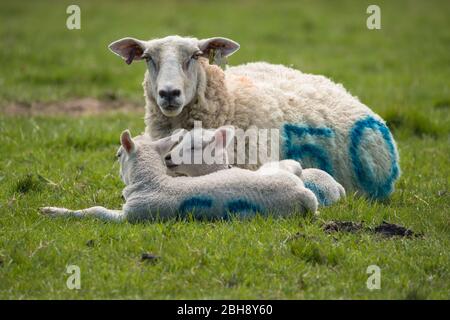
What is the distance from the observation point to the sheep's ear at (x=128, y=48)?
265 inches

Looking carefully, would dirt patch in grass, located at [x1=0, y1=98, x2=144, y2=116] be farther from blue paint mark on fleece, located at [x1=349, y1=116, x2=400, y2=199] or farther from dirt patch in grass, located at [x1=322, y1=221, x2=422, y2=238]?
dirt patch in grass, located at [x1=322, y1=221, x2=422, y2=238]

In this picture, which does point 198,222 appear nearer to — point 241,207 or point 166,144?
point 241,207

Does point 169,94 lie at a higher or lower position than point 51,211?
higher

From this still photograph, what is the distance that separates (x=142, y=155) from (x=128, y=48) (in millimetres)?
1206

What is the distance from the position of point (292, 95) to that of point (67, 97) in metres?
5.38

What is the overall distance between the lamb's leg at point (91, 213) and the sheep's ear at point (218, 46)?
1592 mm

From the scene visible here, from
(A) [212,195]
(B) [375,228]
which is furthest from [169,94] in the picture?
(B) [375,228]

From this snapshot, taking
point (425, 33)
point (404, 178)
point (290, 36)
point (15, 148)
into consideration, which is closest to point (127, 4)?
point (290, 36)

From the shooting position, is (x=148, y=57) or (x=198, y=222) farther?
(x=148, y=57)

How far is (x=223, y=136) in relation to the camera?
615 cm

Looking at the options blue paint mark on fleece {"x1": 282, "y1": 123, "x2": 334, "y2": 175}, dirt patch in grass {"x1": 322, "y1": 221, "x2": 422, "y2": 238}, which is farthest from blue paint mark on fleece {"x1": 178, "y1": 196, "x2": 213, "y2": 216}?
blue paint mark on fleece {"x1": 282, "y1": 123, "x2": 334, "y2": 175}

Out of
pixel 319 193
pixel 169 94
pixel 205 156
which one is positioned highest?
pixel 169 94

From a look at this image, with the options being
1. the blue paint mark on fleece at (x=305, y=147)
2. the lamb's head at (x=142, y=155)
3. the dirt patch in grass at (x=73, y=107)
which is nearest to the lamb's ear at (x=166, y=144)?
the lamb's head at (x=142, y=155)

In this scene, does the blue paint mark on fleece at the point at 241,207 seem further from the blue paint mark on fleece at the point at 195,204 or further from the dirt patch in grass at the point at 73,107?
the dirt patch in grass at the point at 73,107
